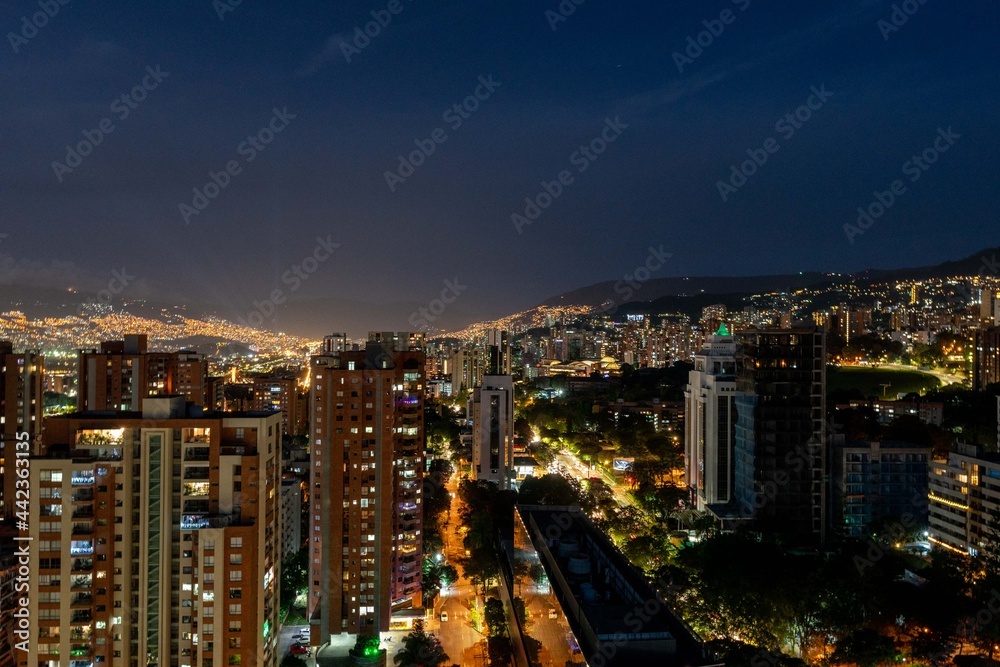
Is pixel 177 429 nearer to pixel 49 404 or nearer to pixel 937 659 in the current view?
pixel 937 659

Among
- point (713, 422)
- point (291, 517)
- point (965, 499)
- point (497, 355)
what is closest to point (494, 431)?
point (713, 422)

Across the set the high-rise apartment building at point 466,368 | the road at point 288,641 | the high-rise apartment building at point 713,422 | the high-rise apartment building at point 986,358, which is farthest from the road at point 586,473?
the high-rise apartment building at point 466,368

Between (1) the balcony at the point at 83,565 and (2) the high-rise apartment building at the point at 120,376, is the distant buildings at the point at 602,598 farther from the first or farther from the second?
(2) the high-rise apartment building at the point at 120,376

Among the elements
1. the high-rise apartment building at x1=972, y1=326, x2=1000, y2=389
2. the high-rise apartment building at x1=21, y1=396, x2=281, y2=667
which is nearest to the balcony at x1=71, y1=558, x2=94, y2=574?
the high-rise apartment building at x1=21, y1=396, x2=281, y2=667

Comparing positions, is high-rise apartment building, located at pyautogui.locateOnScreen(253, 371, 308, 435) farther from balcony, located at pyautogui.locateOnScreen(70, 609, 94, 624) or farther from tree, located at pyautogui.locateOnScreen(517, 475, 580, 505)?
balcony, located at pyautogui.locateOnScreen(70, 609, 94, 624)

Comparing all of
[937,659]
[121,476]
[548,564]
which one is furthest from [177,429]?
[937,659]

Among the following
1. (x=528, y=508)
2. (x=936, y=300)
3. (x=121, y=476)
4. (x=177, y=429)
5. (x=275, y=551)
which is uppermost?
(x=936, y=300)

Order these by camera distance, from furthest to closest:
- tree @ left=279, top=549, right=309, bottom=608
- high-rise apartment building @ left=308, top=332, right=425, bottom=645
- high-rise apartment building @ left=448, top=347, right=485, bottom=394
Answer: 1. high-rise apartment building @ left=448, top=347, right=485, bottom=394
2. tree @ left=279, top=549, right=309, bottom=608
3. high-rise apartment building @ left=308, top=332, right=425, bottom=645
